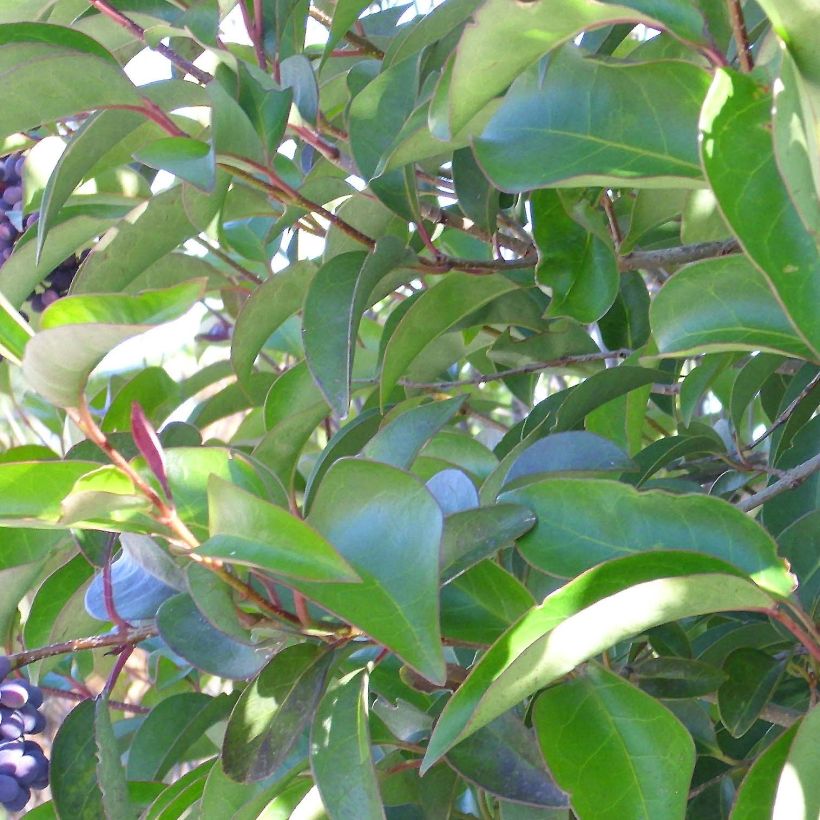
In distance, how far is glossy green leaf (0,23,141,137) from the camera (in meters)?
0.79

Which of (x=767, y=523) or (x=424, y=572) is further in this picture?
(x=767, y=523)

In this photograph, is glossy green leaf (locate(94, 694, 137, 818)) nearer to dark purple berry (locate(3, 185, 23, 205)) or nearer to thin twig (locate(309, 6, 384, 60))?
dark purple berry (locate(3, 185, 23, 205))

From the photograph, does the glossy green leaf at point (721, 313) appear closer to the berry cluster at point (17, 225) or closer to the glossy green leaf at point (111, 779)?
the glossy green leaf at point (111, 779)

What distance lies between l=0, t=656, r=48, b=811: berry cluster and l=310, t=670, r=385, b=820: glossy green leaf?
0.40 metres

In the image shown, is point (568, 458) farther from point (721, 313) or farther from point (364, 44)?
point (364, 44)

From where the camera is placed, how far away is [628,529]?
2.23ft

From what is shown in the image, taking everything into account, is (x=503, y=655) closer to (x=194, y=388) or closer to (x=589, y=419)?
(x=589, y=419)

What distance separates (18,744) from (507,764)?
540mm

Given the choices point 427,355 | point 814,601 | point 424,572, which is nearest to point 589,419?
point 427,355

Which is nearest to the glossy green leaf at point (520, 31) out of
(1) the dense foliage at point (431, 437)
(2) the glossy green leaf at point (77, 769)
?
(1) the dense foliage at point (431, 437)

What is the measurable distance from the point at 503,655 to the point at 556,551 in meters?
0.12

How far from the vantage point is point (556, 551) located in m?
0.69

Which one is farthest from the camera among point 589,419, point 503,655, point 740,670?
point 589,419

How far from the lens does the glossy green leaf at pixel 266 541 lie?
562 millimetres
